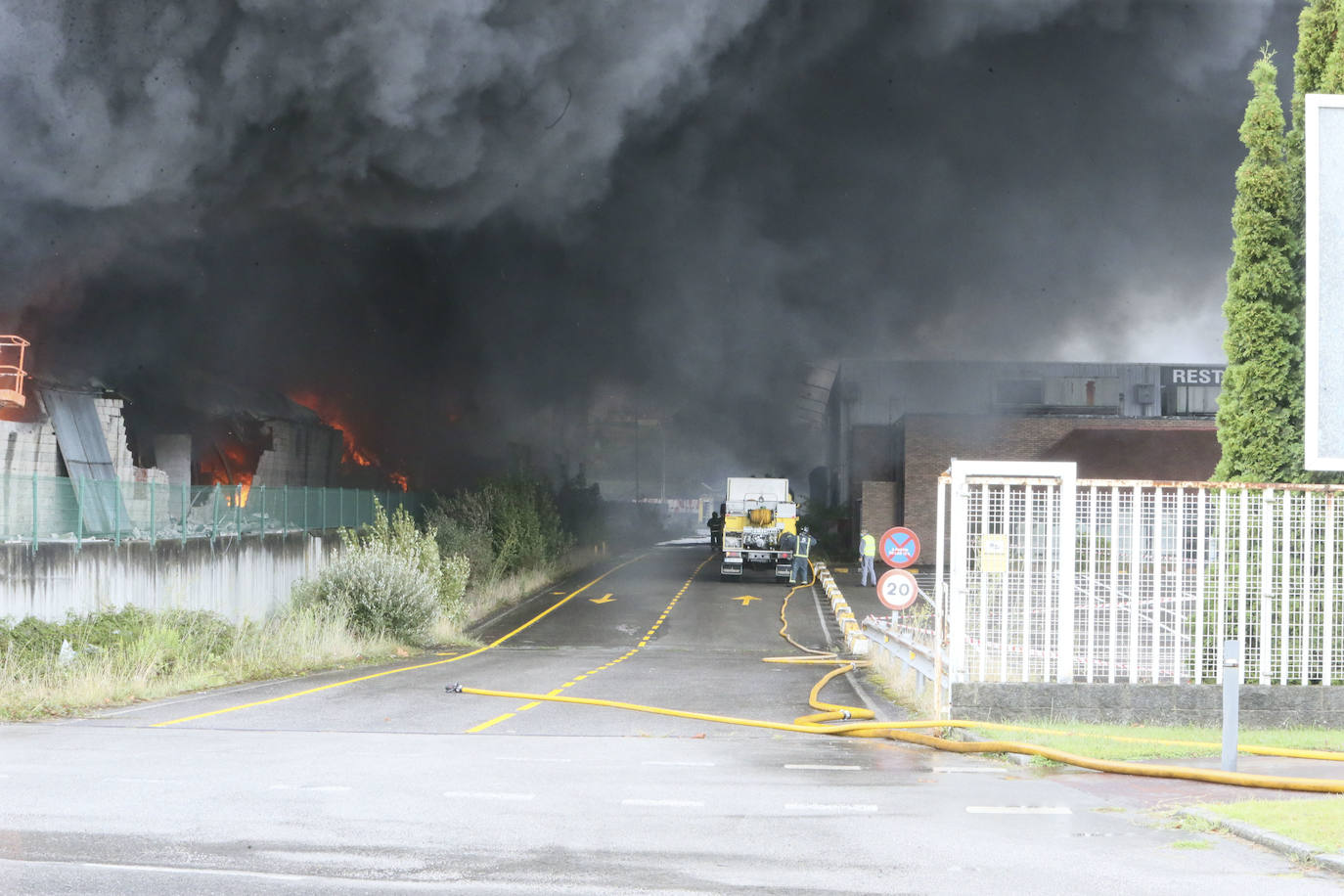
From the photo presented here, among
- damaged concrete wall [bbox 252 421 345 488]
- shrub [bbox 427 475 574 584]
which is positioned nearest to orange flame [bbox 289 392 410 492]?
damaged concrete wall [bbox 252 421 345 488]

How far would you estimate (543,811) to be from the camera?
7434 millimetres

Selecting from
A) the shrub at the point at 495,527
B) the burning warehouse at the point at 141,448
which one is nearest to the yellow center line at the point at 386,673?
the shrub at the point at 495,527

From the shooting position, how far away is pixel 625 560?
49.2 m

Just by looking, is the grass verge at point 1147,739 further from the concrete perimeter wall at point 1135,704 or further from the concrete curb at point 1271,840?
the concrete curb at point 1271,840

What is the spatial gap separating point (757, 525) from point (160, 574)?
2240cm

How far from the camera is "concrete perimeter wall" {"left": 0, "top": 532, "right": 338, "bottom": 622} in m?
16.3

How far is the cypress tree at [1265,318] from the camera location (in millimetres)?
12531

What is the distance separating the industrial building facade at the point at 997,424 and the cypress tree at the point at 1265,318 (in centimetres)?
2985

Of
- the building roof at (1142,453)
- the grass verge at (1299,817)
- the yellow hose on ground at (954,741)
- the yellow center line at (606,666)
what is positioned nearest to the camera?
the grass verge at (1299,817)

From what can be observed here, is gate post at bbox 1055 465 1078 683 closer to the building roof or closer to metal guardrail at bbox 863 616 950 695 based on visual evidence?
metal guardrail at bbox 863 616 950 695

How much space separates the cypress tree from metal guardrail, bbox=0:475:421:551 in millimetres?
14507

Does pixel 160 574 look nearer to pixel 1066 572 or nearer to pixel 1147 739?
pixel 1066 572

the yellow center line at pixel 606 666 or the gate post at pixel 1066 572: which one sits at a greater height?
the gate post at pixel 1066 572

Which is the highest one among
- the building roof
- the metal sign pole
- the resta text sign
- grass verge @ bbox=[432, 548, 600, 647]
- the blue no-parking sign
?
the resta text sign
